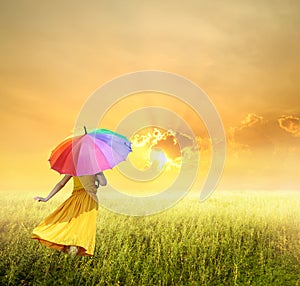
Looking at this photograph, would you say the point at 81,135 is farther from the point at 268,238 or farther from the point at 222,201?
the point at 222,201

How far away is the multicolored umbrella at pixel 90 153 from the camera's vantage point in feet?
24.0

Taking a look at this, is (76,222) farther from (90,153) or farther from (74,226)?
(90,153)

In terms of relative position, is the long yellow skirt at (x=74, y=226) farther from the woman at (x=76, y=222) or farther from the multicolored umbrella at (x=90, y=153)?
the multicolored umbrella at (x=90, y=153)

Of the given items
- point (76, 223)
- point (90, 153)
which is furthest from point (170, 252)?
point (90, 153)

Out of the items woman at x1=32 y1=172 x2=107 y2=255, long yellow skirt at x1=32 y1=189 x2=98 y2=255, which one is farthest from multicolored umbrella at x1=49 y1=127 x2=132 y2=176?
long yellow skirt at x1=32 y1=189 x2=98 y2=255

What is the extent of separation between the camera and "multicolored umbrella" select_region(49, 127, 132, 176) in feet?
24.0

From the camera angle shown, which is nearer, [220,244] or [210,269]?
[210,269]

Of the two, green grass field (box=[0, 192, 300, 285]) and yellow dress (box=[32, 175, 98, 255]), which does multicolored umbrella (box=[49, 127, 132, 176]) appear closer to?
yellow dress (box=[32, 175, 98, 255])

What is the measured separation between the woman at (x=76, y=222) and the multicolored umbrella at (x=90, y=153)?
42 centimetres

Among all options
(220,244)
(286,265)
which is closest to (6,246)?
(220,244)

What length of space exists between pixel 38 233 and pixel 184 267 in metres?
2.88

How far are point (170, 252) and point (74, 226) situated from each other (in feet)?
7.69

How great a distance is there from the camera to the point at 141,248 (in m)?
9.30

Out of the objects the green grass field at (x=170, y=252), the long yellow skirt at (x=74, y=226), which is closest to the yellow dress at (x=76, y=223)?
the long yellow skirt at (x=74, y=226)
